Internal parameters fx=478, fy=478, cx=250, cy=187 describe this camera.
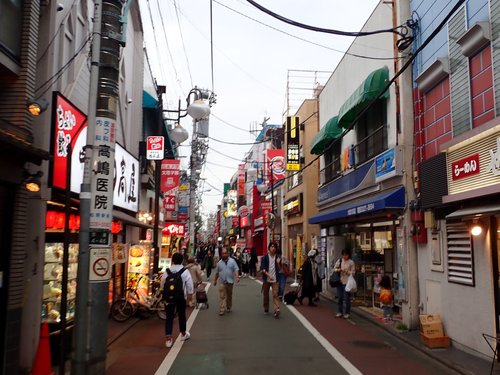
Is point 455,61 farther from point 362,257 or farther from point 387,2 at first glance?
point 362,257

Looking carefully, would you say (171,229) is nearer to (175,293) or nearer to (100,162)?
(175,293)

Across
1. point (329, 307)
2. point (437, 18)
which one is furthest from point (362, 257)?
point (437, 18)

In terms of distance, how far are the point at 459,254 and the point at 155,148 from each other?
37.6ft

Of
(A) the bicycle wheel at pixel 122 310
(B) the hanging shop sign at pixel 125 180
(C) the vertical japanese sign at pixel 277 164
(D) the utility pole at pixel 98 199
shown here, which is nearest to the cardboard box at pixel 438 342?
(D) the utility pole at pixel 98 199

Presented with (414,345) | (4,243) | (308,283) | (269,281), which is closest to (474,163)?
(414,345)

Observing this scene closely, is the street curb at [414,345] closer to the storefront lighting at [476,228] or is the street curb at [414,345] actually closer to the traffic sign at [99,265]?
the storefront lighting at [476,228]

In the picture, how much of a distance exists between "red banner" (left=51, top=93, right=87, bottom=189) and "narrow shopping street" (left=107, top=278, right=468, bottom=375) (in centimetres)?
340

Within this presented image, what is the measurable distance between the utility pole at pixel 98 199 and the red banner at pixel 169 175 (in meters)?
16.7

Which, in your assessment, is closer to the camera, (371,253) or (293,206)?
(371,253)

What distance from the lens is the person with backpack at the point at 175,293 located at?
969 centimetres

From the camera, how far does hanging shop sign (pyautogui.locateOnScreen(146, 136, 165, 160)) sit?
57.1ft

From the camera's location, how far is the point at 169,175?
23562 millimetres

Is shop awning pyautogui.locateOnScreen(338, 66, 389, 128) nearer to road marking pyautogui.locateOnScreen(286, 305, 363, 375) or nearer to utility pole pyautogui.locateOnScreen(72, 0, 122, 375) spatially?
road marking pyautogui.locateOnScreen(286, 305, 363, 375)

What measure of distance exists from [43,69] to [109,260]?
12.6ft
